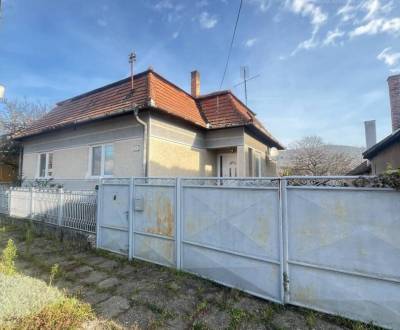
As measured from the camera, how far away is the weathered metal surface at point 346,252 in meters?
2.68

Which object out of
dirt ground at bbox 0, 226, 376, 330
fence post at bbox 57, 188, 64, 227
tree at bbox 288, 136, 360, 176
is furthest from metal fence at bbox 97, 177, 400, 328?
tree at bbox 288, 136, 360, 176

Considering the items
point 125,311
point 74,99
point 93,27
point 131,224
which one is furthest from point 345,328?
point 74,99

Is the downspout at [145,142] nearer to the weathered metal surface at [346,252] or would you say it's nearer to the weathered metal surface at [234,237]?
the weathered metal surface at [234,237]

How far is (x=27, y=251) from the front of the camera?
5.88 m

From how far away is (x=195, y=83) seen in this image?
1309cm

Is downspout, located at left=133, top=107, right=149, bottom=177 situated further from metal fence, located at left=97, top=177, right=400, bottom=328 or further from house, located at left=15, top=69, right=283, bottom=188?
metal fence, located at left=97, top=177, right=400, bottom=328

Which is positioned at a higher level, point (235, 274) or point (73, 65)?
point (73, 65)

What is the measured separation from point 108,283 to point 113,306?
0.88 meters

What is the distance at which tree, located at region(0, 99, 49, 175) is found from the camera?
54.0 ft

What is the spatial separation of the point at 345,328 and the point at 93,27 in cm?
1100

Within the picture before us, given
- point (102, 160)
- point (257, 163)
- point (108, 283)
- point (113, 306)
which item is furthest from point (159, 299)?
point (257, 163)

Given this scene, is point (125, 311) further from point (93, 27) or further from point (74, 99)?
point (74, 99)

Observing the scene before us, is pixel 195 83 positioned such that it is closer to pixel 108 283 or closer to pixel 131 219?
pixel 131 219

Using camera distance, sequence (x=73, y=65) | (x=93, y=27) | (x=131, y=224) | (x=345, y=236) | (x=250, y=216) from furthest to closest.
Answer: (x=73, y=65) → (x=93, y=27) → (x=131, y=224) → (x=250, y=216) → (x=345, y=236)
